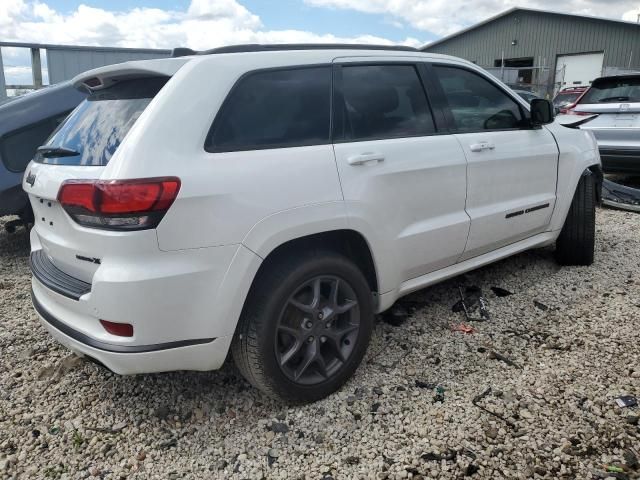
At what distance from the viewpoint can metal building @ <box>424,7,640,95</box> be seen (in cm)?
2669

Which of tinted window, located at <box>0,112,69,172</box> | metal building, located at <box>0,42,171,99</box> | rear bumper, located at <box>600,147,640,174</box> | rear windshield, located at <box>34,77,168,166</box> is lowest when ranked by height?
rear bumper, located at <box>600,147,640,174</box>

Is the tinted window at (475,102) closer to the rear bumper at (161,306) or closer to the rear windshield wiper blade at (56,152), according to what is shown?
the rear bumper at (161,306)

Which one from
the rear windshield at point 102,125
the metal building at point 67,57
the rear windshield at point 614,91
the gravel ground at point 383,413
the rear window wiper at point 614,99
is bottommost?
the gravel ground at point 383,413

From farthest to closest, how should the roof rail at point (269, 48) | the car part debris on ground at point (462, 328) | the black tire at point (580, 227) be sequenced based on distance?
the black tire at point (580, 227) → the car part debris on ground at point (462, 328) → the roof rail at point (269, 48)

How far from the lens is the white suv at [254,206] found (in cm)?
212

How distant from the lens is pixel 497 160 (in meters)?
3.44

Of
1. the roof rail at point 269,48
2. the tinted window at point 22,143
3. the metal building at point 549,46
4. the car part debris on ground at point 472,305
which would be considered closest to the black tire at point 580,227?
the car part debris on ground at point 472,305

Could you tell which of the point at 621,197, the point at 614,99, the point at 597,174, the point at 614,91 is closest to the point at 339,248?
the point at 597,174

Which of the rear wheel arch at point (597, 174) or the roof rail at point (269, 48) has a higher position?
the roof rail at point (269, 48)

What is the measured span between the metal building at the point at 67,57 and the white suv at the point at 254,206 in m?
8.23

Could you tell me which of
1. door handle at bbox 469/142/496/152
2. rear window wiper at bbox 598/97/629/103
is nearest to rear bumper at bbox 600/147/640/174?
rear window wiper at bbox 598/97/629/103

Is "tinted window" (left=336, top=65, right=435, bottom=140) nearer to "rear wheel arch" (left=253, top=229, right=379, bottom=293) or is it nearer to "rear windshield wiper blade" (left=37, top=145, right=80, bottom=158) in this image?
"rear wheel arch" (left=253, top=229, right=379, bottom=293)

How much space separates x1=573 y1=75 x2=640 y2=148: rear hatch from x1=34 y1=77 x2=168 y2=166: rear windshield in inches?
258

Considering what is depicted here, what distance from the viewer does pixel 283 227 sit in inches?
92.0
